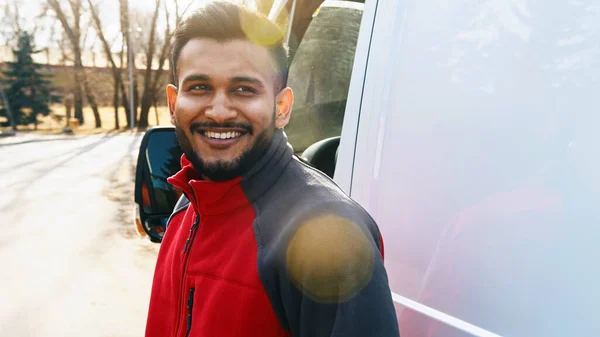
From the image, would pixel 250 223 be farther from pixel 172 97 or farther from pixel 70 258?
pixel 70 258

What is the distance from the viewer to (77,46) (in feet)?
96.7

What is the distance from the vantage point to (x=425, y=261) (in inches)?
50.0

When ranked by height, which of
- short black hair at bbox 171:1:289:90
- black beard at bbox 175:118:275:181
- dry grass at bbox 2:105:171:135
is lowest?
dry grass at bbox 2:105:171:135

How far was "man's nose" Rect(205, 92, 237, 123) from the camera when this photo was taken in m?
1.20

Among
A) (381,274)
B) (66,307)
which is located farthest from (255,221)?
(66,307)

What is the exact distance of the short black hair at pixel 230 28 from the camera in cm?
120

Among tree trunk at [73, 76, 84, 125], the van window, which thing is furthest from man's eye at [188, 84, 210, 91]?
tree trunk at [73, 76, 84, 125]

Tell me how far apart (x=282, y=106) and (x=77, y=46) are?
31.7 metres

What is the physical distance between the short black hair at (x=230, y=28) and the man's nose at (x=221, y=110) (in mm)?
140

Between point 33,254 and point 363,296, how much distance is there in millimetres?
6062

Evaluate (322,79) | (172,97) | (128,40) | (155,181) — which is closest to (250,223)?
(172,97)

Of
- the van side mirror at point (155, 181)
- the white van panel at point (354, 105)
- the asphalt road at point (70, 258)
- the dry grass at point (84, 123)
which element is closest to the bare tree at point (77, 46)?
the dry grass at point (84, 123)

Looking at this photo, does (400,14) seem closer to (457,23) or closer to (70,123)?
(457,23)

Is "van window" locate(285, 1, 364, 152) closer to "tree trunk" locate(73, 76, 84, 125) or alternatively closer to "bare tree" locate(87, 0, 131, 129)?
"bare tree" locate(87, 0, 131, 129)
